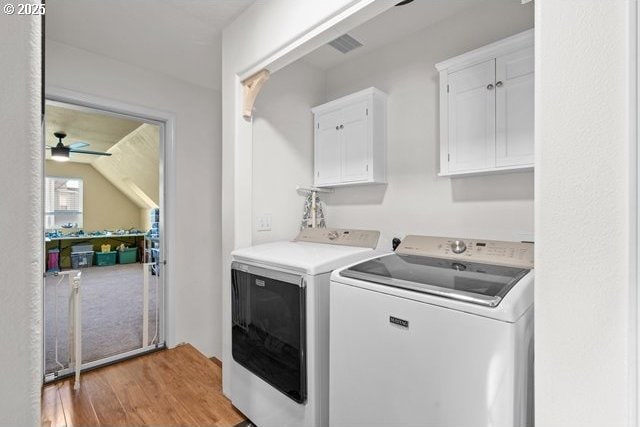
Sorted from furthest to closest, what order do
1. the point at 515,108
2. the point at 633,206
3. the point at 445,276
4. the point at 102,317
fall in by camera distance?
the point at 102,317
the point at 515,108
the point at 445,276
the point at 633,206

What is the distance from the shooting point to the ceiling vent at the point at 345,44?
220 cm

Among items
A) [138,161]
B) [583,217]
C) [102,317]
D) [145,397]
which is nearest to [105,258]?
[138,161]

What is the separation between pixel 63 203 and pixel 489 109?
30.2 ft

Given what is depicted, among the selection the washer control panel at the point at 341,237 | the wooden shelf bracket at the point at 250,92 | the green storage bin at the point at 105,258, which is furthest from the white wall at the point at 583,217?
the green storage bin at the point at 105,258

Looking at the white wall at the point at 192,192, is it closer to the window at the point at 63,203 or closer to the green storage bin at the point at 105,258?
the green storage bin at the point at 105,258

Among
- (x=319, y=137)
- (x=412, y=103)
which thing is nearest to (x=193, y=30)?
(x=319, y=137)

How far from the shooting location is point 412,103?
212cm

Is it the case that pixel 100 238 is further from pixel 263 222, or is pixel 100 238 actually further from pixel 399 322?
pixel 399 322

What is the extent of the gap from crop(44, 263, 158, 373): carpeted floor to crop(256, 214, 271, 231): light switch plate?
1375 mm

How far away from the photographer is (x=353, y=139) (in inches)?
88.1

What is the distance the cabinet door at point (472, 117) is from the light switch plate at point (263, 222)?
1244mm

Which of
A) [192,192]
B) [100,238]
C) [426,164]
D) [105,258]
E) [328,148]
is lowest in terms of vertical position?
[105,258]

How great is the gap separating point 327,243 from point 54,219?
831 cm

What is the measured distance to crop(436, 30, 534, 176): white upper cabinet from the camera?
1.52 metres
